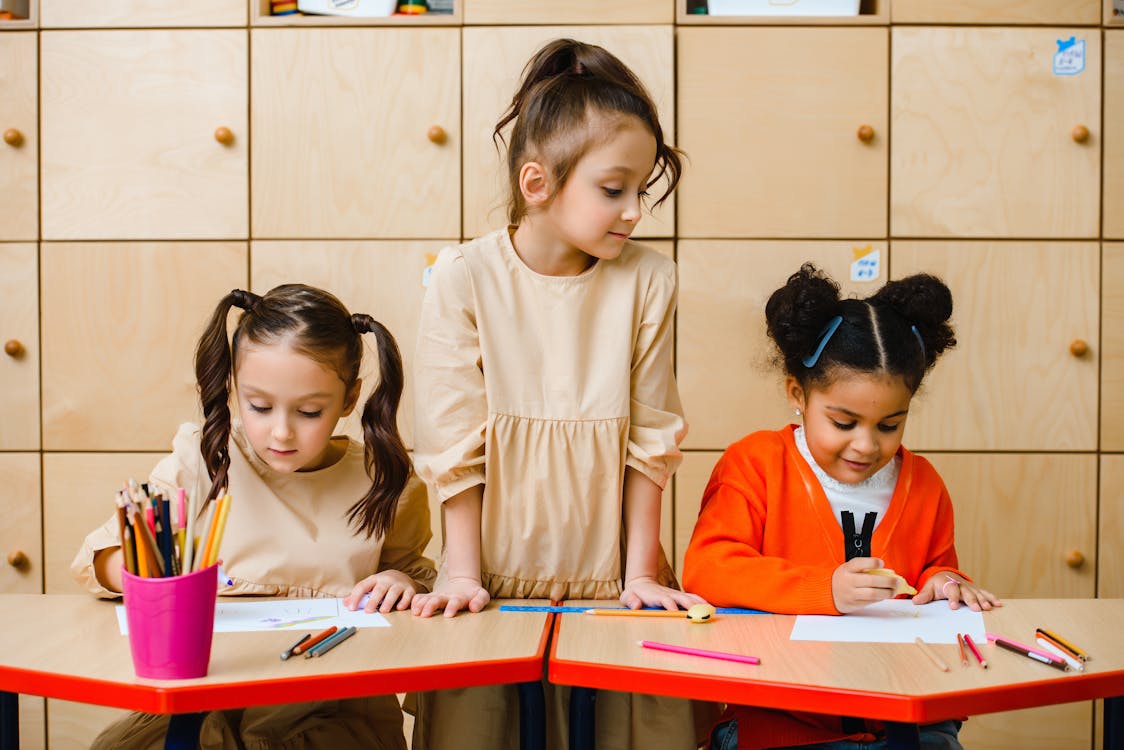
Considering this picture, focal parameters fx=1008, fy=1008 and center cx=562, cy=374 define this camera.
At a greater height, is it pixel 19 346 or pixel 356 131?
pixel 356 131

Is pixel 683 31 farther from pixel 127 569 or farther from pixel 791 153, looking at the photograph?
pixel 127 569

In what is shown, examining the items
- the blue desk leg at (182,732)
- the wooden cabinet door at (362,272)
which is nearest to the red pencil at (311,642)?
the blue desk leg at (182,732)

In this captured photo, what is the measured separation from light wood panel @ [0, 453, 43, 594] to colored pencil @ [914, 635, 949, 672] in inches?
82.7

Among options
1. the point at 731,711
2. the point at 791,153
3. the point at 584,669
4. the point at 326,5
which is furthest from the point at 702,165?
the point at 584,669

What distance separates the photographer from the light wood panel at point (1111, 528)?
2418mm

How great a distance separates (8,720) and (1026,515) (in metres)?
2.15

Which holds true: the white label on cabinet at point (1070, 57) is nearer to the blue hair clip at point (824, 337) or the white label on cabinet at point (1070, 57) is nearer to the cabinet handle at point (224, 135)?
the blue hair clip at point (824, 337)

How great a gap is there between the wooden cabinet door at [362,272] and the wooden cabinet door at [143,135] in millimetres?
116

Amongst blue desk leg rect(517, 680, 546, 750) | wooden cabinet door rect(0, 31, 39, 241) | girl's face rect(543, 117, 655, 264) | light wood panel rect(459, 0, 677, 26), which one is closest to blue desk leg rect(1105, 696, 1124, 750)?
blue desk leg rect(517, 680, 546, 750)

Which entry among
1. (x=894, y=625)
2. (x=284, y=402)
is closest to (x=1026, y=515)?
(x=894, y=625)

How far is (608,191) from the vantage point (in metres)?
1.43

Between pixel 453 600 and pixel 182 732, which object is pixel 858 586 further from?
pixel 182 732

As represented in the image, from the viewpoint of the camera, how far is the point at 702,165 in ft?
7.84

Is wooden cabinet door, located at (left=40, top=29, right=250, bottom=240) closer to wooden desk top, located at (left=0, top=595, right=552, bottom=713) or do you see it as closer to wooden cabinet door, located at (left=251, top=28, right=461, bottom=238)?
wooden cabinet door, located at (left=251, top=28, right=461, bottom=238)
